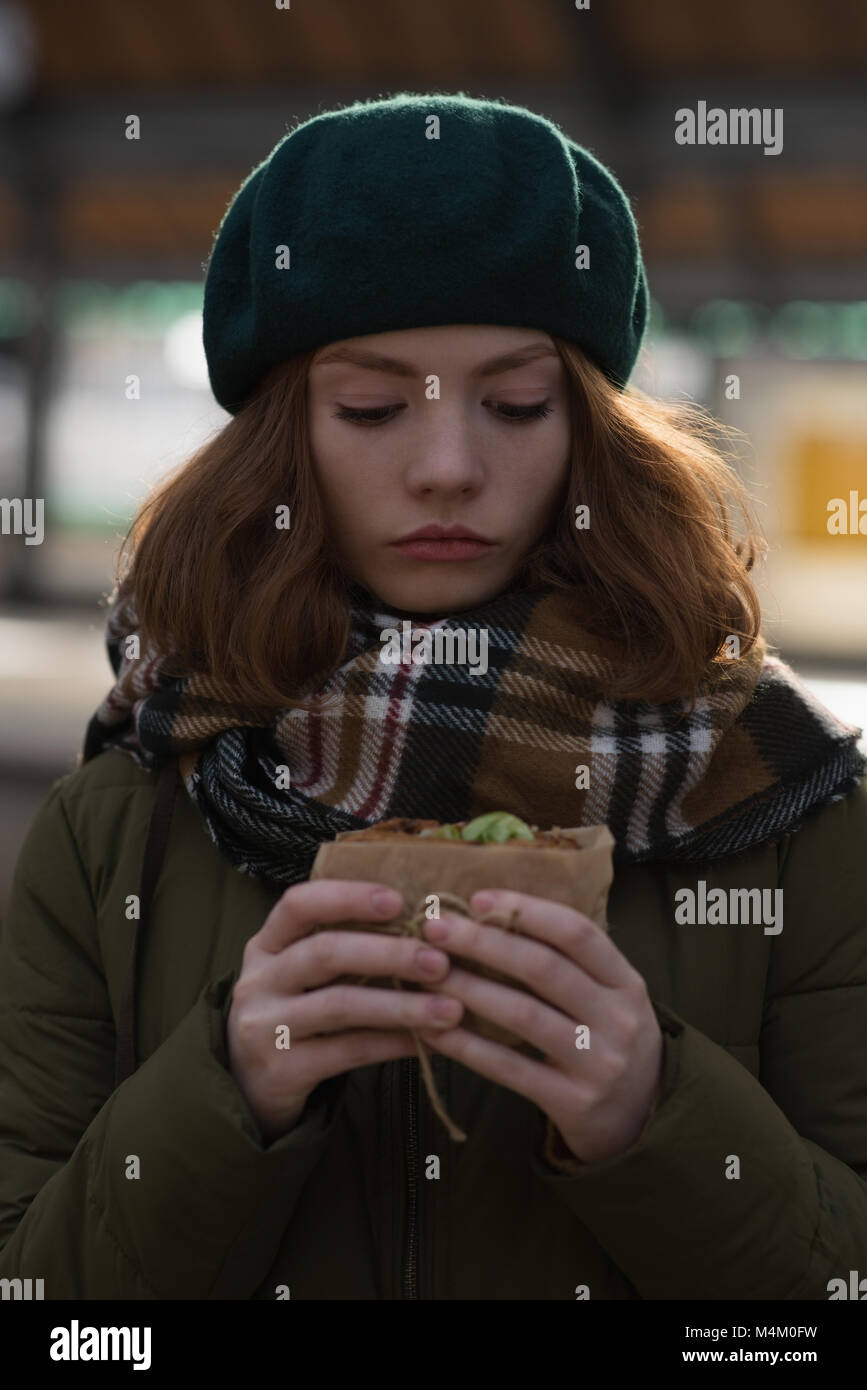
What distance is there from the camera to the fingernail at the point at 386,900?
4.54 ft

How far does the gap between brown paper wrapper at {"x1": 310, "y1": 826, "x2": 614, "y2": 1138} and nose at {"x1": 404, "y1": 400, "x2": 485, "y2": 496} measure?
0.49 m

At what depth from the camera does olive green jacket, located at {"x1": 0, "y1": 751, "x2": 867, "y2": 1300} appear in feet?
4.94

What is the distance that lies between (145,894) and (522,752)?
0.47 m

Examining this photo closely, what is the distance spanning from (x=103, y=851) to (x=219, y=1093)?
0.44 m

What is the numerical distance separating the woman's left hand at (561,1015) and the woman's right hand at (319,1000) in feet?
0.10

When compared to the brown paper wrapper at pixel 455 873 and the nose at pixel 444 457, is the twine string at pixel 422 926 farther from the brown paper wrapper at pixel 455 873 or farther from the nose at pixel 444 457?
the nose at pixel 444 457

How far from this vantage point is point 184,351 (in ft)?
30.8

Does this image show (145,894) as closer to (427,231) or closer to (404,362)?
(404,362)

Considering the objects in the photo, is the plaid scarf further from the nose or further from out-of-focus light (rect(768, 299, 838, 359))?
out-of-focus light (rect(768, 299, 838, 359))

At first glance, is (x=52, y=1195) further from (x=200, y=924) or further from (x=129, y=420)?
(x=129, y=420)

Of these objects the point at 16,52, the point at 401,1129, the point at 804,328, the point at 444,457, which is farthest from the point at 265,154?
the point at 401,1129

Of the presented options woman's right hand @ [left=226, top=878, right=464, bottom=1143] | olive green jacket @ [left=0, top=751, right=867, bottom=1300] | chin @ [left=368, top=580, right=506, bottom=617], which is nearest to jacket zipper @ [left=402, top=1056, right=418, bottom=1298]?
olive green jacket @ [left=0, top=751, right=867, bottom=1300]

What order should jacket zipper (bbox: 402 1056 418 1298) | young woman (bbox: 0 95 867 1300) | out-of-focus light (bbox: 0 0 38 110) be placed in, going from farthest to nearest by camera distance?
1. out-of-focus light (bbox: 0 0 38 110)
2. jacket zipper (bbox: 402 1056 418 1298)
3. young woman (bbox: 0 95 867 1300)

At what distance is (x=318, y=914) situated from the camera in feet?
4.58
